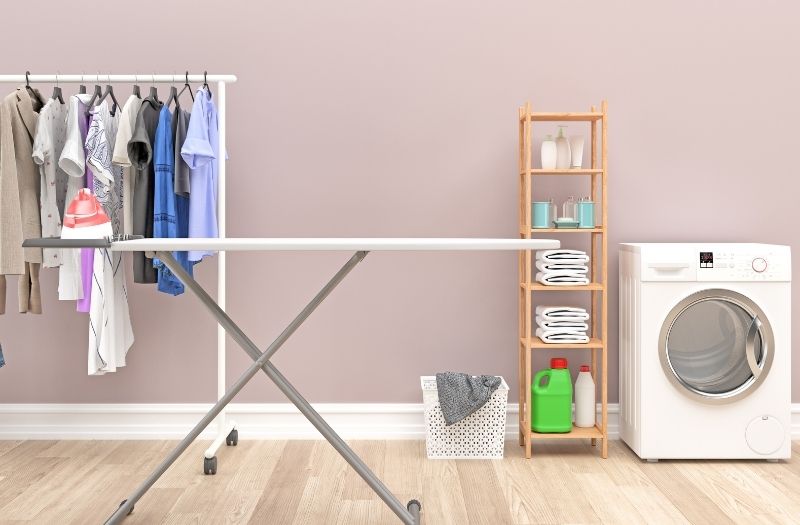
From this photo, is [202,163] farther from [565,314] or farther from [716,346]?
[716,346]

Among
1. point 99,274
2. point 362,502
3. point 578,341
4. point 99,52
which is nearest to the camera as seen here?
point 362,502

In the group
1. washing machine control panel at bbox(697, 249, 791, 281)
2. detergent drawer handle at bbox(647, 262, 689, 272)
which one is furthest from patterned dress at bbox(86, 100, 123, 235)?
washing machine control panel at bbox(697, 249, 791, 281)

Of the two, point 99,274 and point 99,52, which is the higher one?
point 99,52

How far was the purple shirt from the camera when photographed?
2.83 metres

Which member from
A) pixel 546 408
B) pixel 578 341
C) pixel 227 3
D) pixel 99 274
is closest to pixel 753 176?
pixel 578 341

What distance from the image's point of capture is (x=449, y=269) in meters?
3.36

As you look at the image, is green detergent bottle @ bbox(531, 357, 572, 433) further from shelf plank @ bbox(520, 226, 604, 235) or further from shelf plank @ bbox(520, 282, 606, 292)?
shelf plank @ bbox(520, 226, 604, 235)

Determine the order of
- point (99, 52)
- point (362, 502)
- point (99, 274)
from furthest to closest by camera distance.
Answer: point (99, 52) < point (99, 274) < point (362, 502)

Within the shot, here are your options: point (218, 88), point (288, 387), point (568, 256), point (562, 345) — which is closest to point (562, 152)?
point (568, 256)

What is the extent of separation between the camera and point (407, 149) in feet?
11.0

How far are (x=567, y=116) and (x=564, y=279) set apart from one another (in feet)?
2.13

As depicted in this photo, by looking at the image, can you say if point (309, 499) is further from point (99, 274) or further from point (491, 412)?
point (99, 274)

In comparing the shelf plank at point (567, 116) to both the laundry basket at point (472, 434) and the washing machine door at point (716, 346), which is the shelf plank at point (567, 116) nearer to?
the washing machine door at point (716, 346)

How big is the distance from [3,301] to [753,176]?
3.14m
